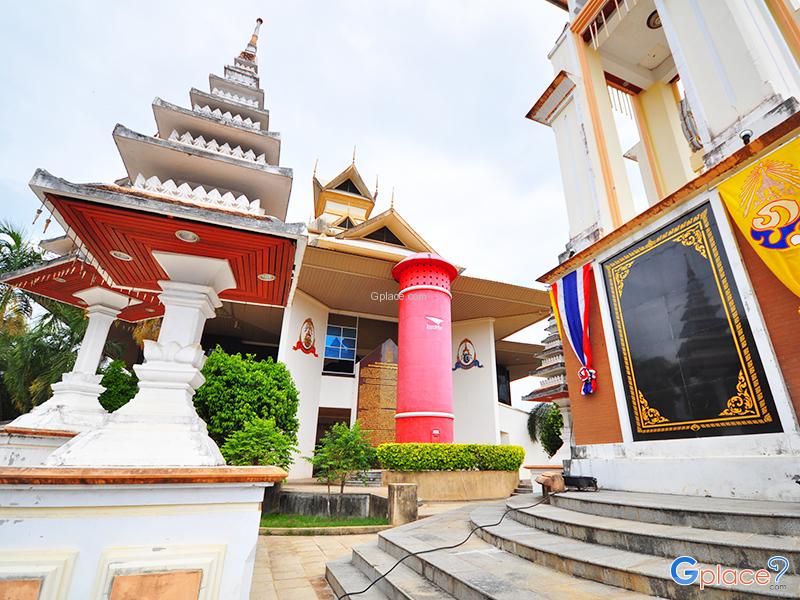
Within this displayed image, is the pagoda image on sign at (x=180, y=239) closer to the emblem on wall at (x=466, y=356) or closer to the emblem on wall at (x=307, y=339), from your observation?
the emblem on wall at (x=307, y=339)

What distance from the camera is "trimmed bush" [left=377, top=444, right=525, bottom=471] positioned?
977 centimetres

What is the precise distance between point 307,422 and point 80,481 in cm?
1232

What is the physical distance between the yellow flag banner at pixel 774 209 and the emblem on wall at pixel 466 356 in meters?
12.8

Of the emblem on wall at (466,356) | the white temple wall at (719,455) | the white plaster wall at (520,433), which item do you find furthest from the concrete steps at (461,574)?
the white plaster wall at (520,433)

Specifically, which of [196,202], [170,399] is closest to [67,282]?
[196,202]

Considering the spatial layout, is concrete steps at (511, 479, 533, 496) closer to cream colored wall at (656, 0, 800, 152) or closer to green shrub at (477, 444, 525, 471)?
green shrub at (477, 444, 525, 471)

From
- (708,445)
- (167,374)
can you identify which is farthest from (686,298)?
(167,374)

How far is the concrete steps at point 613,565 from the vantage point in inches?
83.0

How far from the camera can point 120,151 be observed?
11.7ft

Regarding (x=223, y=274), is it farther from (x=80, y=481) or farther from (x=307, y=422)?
(x=307, y=422)

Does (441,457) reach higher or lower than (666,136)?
lower

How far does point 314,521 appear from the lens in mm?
7414

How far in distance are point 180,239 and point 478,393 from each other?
1488 cm

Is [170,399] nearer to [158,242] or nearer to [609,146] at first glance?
[158,242]
